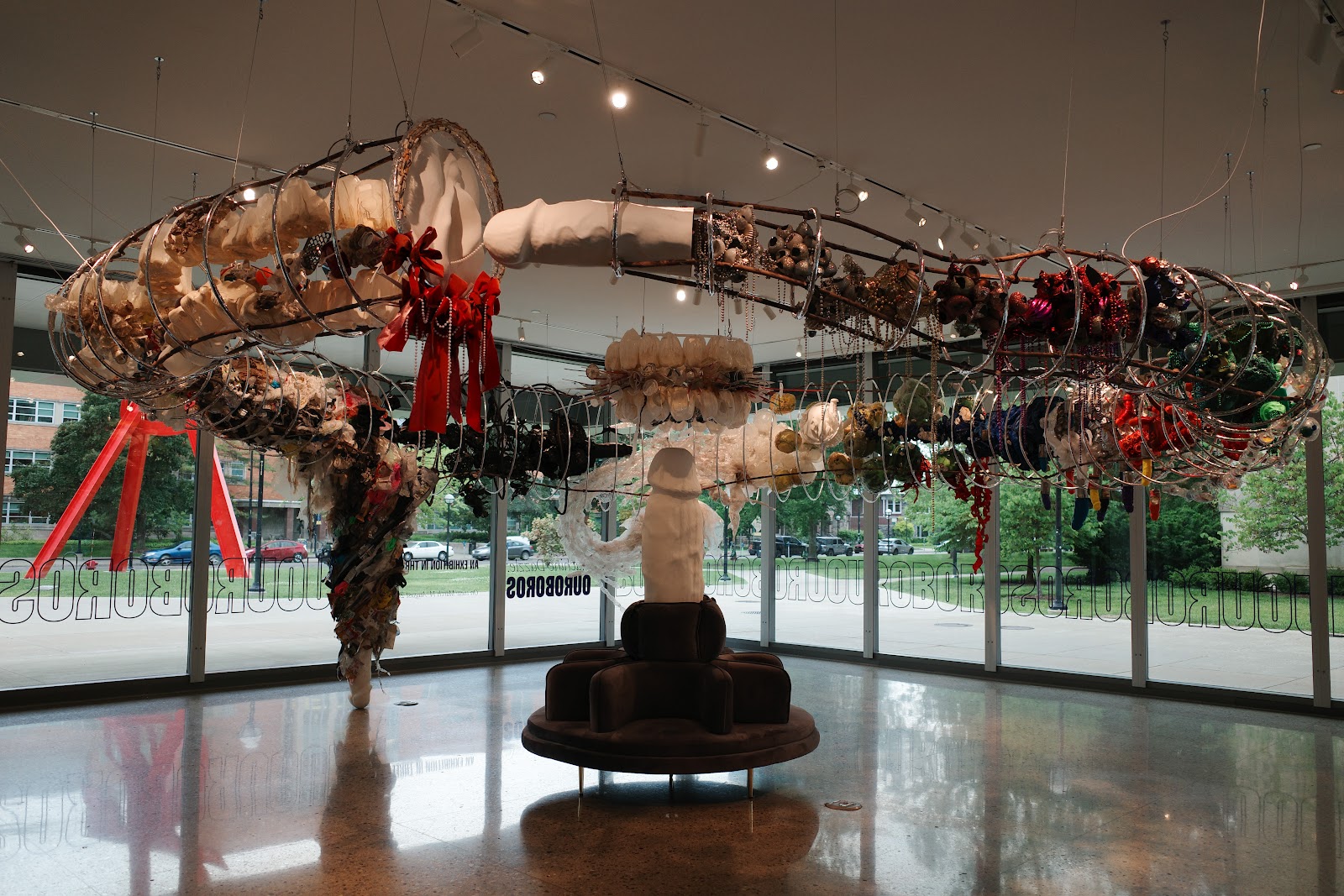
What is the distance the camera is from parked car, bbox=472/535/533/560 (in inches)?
455

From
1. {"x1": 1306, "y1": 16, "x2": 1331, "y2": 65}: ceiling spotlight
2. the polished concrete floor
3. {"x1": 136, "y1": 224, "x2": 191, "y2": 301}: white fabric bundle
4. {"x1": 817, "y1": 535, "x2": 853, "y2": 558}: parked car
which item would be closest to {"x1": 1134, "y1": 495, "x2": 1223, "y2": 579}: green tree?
the polished concrete floor

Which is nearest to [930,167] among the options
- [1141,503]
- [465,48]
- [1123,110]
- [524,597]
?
[1123,110]

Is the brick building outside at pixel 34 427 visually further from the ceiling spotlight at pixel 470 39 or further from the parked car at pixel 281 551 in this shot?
the ceiling spotlight at pixel 470 39

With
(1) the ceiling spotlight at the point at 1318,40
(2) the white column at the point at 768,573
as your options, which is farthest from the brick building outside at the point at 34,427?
(1) the ceiling spotlight at the point at 1318,40

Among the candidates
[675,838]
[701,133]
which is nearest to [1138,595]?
[675,838]

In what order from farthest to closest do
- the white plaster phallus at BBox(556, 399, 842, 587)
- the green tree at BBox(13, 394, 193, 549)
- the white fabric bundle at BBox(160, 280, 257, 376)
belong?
A: the green tree at BBox(13, 394, 193, 549) → the white plaster phallus at BBox(556, 399, 842, 587) → the white fabric bundle at BBox(160, 280, 257, 376)

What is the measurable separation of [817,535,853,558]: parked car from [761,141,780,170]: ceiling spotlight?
664cm

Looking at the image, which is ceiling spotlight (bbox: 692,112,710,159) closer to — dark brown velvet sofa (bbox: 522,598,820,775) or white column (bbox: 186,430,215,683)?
dark brown velvet sofa (bbox: 522,598,820,775)

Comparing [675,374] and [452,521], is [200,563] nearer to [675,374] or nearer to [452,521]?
[452,521]

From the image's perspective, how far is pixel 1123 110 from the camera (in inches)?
216

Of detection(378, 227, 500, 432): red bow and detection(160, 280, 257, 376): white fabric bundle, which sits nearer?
detection(378, 227, 500, 432): red bow

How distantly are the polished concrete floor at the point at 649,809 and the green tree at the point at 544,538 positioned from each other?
140 inches

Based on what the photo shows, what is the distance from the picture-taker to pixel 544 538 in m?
11.7

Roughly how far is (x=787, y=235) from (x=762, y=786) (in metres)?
3.77
